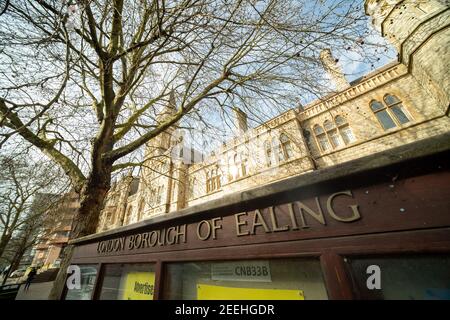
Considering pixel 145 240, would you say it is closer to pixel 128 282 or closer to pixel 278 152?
pixel 128 282

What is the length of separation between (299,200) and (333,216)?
0.20 m

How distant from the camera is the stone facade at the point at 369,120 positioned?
785 centimetres

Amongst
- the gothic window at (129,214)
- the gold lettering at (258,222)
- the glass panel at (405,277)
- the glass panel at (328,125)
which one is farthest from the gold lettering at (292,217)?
the gothic window at (129,214)

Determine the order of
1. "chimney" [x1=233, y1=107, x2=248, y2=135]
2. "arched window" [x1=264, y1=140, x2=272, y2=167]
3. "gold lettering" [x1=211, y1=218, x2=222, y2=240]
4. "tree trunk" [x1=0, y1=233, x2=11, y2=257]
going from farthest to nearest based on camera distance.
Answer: "tree trunk" [x1=0, y1=233, x2=11, y2=257]
"arched window" [x1=264, y1=140, x2=272, y2=167]
"chimney" [x1=233, y1=107, x2=248, y2=135]
"gold lettering" [x1=211, y1=218, x2=222, y2=240]

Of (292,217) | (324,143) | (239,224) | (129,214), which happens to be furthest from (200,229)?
(129,214)

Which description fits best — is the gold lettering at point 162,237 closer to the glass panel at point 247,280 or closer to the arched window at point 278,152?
the glass panel at point 247,280

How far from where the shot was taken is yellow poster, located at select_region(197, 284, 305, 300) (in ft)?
3.53

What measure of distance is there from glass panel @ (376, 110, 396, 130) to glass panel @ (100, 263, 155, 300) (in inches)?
523

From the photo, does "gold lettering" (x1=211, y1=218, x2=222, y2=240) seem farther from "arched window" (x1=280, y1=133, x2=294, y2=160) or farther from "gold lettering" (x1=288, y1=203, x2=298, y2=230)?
"arched window" (x1=280, y1=133, x2=294, y2=160)

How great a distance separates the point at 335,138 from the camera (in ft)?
39.1

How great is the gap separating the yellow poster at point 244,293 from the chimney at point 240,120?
15.2 ft

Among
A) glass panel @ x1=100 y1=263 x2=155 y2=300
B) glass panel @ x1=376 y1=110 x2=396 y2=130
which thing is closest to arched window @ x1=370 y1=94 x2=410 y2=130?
glass panel @ x1=376 y1=110 x2=396 y2=130

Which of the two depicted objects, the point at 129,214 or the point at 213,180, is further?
the point at 129,214

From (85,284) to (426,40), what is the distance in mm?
14104
